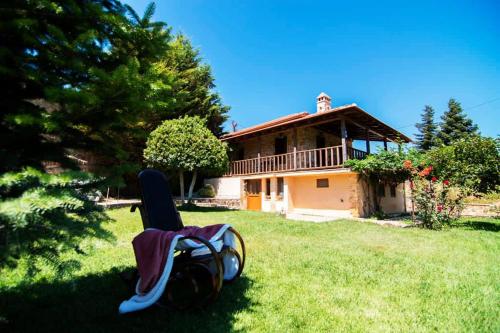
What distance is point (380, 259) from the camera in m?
5.22

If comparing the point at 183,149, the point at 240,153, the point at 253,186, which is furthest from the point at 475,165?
the point at 240,153

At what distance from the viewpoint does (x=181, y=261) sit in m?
3.37

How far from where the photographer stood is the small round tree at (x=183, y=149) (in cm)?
1398

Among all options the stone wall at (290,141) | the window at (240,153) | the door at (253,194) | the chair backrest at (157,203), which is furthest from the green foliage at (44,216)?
the window at (240,153)

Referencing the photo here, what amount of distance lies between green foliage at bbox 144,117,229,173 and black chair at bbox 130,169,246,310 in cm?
1006

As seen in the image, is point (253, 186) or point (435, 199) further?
point (253, 186)

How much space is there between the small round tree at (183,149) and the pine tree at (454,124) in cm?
2971

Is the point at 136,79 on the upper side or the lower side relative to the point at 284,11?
lower

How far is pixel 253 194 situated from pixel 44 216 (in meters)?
16.4

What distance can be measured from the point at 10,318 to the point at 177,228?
6.46 ft

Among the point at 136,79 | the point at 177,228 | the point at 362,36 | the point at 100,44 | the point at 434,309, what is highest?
the point at 362,36

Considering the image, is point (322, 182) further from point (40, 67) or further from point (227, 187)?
point (40, 67)

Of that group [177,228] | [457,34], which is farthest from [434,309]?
[457,34]

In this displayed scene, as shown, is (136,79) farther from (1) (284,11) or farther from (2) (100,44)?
(1) (284,11)
